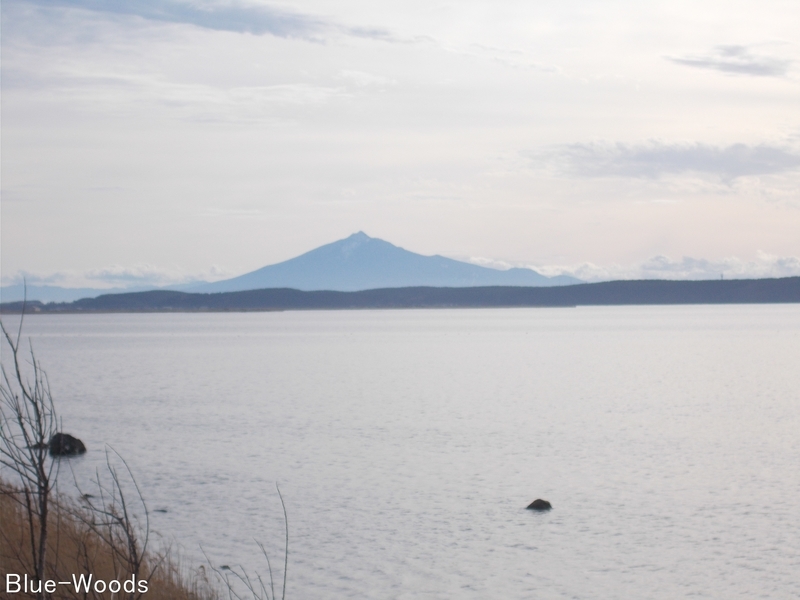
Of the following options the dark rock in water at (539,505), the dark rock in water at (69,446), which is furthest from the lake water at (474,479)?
the dark rock in water at (69,446)

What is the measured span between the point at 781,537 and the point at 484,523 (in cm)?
544

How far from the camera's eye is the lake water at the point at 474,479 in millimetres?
14250

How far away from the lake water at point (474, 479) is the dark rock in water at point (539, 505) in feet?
0.75

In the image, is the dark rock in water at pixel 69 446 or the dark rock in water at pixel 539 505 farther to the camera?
the dark rock in water at pixel 69 446

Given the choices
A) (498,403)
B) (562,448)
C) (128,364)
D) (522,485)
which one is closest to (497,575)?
(522,485)

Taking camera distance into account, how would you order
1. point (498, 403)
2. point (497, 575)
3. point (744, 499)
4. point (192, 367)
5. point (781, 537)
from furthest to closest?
point (192, 367)
point (498, 403)
point (744, 499)
point (781, 537)
point (497, 575)

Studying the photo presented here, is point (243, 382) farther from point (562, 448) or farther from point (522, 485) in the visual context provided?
point (522, 485)

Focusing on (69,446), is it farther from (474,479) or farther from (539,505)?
(539,505)

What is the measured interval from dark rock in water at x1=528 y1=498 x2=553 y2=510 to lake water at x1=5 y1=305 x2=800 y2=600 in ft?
0.75

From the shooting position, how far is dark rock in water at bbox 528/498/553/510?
18.1 m

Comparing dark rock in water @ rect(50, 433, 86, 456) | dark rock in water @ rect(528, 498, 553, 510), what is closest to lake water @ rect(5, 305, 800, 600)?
dark rock in water @ rect(528, 498, 553, 510)

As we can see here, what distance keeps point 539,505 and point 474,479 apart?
3.41m

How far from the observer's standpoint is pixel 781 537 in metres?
15.8

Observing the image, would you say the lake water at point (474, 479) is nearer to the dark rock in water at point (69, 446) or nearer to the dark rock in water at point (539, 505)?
the dark rock in water at point (539, 505)
